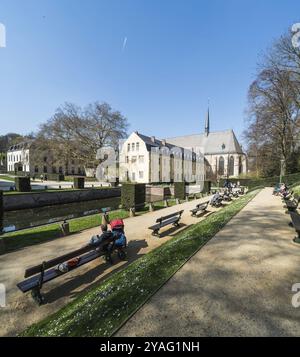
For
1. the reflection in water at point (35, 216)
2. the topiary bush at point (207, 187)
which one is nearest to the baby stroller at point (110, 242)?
the reflection in water at point (35, 216)

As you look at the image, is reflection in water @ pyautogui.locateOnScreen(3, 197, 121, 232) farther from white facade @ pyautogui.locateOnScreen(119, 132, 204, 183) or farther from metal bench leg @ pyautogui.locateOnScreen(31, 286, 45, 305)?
white facade @ pyautogui.locateOnScreen(119, 132, 204, 183)

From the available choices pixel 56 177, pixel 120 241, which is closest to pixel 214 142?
pixel 56 177

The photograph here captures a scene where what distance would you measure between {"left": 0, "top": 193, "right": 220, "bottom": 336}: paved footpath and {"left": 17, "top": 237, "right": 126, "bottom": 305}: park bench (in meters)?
0.27

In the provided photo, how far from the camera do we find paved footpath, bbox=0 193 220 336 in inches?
143

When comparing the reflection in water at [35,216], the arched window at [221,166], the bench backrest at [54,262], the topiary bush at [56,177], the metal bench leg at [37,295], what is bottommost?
the reflection in water at [35,216]

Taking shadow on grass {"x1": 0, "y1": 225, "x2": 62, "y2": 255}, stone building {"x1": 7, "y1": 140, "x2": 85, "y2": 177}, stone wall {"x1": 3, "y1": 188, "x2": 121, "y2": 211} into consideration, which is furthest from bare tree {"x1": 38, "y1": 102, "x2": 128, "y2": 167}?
shadow on grass {"x1": 0, "y1": 225, "x2": 62, "y2": 255}

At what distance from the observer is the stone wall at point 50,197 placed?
57.6 ft

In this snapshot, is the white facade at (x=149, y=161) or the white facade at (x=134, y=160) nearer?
the white facade at (x=134, y=160)

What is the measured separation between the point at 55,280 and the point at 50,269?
1.67 feet

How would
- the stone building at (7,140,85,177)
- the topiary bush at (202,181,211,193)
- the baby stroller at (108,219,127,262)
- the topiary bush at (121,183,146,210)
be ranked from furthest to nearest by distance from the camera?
the stone building at (7,140,85,177), the topiary bush at (202,181,211,193), the topiary bush at (121,183,146,210), the baby stroller at (108,219,127,262)

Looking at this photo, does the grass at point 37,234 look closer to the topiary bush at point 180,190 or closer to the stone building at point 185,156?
the topiary bush at point 180,190

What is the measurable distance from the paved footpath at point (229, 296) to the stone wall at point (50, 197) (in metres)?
18.0
